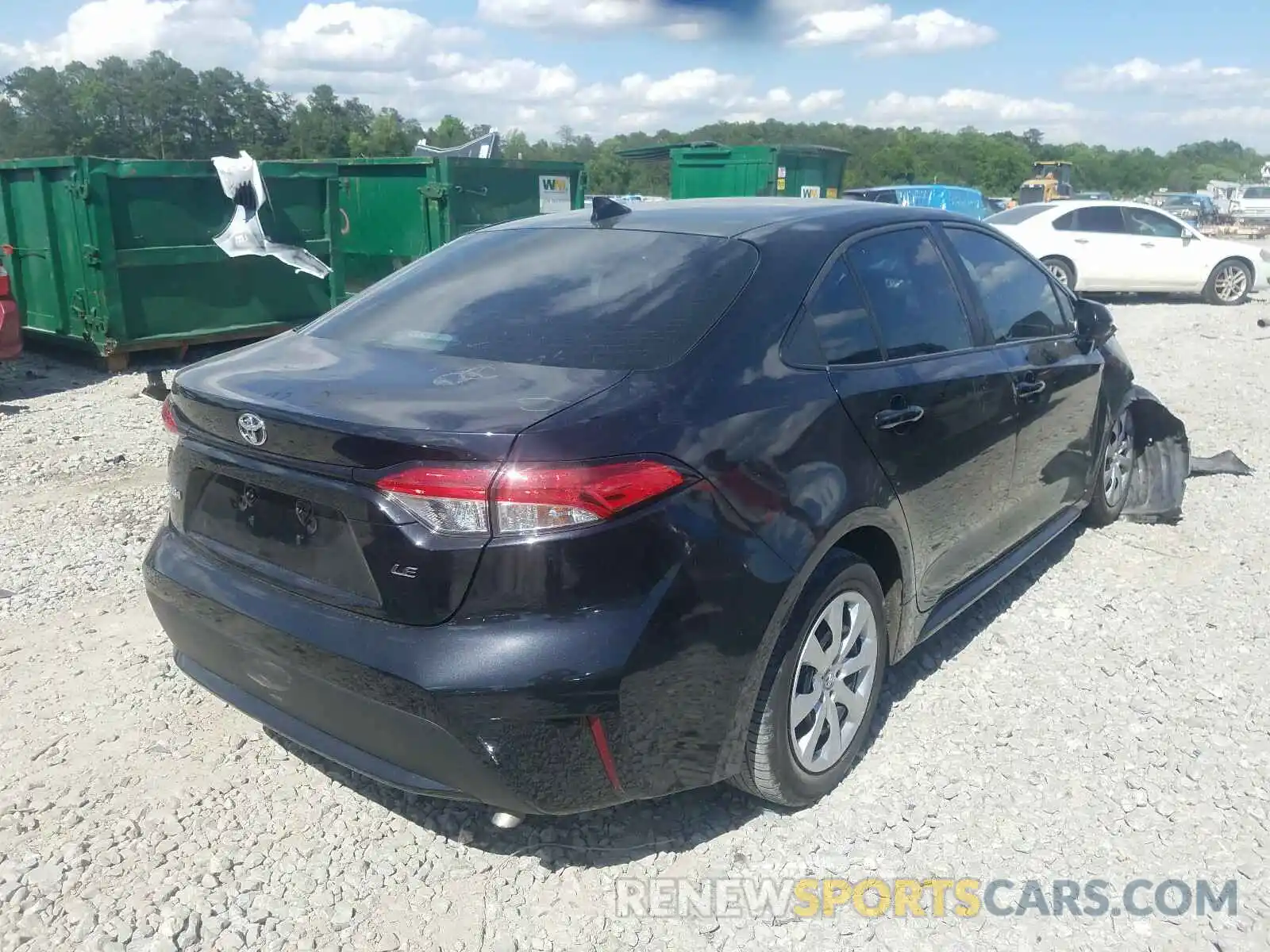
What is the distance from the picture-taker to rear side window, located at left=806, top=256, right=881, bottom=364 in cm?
293

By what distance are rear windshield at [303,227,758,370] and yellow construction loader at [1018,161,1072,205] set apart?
31.4 metres

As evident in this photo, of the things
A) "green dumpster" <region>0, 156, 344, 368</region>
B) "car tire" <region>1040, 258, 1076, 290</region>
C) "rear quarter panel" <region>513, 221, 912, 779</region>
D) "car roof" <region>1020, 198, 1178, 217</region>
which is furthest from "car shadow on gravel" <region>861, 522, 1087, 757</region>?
"car roof" <region>1020, 198, 1178, 217</region>

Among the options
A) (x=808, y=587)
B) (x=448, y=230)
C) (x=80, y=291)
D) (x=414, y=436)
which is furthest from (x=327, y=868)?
(x=448, y=230)

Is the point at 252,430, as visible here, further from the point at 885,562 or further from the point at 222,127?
the point at 222,127

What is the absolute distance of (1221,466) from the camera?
6.40 m

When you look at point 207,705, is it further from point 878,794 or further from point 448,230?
point 448,230

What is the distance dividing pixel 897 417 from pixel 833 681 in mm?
818

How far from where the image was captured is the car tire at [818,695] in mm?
2672

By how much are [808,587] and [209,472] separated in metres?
1.62

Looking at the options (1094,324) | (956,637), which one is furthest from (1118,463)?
(956,637)

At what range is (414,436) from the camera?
2.21m

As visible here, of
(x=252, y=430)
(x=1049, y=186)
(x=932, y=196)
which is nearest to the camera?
(x=252, y=430)

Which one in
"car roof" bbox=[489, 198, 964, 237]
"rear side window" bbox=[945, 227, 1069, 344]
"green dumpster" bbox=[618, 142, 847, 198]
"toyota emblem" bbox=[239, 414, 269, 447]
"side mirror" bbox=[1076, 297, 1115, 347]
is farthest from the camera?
"green dumpster" bbox=[618, 142, 847, 198]

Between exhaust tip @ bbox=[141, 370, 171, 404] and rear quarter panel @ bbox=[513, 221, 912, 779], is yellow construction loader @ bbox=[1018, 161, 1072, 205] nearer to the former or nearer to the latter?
exhaust tip @ bbox=[141, 370, 171, 404]
